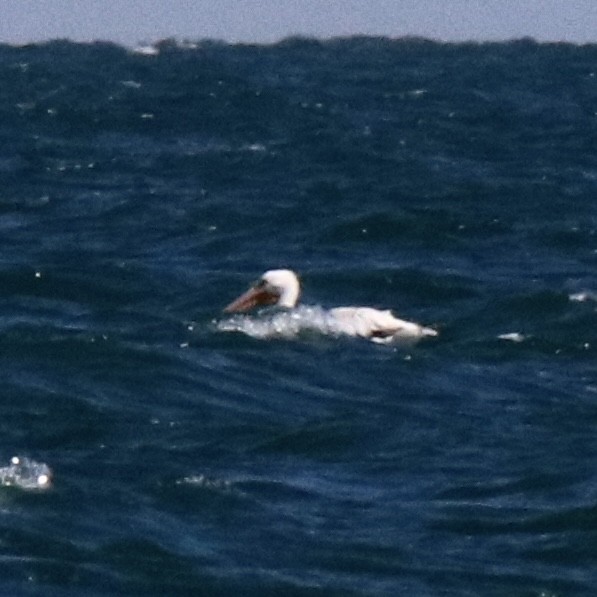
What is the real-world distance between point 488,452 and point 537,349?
395 centimetres

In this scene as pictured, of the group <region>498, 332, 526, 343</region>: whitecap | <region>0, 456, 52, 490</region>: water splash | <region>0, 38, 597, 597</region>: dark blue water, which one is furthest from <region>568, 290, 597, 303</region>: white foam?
<region>0, 456, 52, 490</region>: water splash

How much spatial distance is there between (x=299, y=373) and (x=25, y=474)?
438cm

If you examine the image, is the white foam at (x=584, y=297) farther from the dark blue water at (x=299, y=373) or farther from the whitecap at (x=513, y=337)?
the whitecap at (x=513, y=337)

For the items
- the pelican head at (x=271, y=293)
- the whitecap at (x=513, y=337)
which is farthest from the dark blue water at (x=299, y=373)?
the pelican head at (x=271, y=293)

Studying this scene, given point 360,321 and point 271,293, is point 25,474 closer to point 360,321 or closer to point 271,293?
point 360,321

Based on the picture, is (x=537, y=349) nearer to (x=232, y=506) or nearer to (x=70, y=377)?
(x=70, y=377)

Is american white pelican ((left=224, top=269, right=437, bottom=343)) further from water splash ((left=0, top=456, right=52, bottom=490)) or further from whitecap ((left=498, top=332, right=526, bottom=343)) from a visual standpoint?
water splash ((left=0, top=456, right=52, bottom=490))

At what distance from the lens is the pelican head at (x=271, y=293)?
18734 mm

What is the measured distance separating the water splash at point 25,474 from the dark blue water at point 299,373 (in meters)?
0.08

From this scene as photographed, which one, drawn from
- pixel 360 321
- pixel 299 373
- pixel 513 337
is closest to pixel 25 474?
pixel 299 373

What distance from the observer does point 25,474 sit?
1184 centimetres

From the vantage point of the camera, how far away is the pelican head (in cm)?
1873

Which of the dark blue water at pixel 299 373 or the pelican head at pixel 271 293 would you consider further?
the pelican head at pixel 271 293

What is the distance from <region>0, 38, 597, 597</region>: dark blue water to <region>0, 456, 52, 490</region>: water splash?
8 cm
